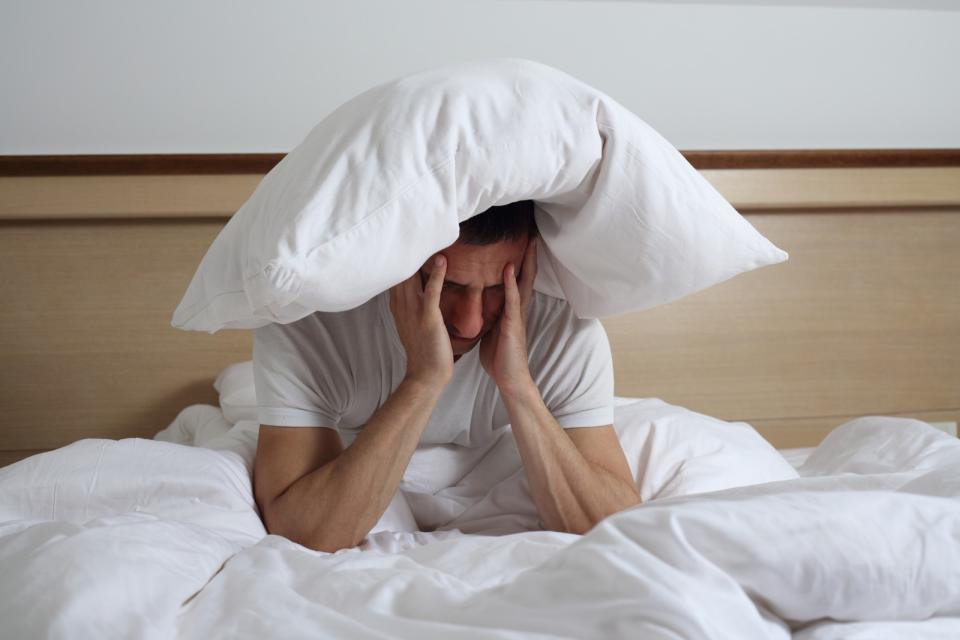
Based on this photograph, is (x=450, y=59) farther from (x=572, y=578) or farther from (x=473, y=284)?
(x=572, y=578)

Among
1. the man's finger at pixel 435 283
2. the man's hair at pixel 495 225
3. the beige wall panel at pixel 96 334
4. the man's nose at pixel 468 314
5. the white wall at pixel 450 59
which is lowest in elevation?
the beige wall panel at pixel 96 334

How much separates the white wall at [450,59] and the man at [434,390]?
0.73 meters

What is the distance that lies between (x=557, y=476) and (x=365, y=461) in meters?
0.23

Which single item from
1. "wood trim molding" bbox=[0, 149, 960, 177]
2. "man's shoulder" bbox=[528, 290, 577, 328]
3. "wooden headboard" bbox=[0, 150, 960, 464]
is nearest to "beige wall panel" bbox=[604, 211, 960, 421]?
"wooden headboard" bbox=[0, 150, 960, 464]

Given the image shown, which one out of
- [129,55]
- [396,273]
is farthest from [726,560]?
[129,55]

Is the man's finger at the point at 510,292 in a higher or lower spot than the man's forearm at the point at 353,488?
higher

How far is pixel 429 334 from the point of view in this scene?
1.05 meters

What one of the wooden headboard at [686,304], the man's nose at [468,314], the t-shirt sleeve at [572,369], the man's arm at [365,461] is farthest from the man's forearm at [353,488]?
the wooden headboard at [686,304]

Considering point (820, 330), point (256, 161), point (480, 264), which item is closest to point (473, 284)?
point (480, 264)

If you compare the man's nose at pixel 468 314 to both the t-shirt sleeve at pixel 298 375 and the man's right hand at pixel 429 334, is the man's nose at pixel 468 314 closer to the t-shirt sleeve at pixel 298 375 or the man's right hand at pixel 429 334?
the man's right hand at pixel 429 334

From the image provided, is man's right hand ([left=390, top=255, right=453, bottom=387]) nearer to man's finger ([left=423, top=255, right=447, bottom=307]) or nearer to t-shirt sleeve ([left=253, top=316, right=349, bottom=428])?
man's finger ([left=423, top=255, right=447, bottom=307])

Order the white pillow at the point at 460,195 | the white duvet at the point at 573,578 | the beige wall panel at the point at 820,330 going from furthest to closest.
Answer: the beige wall panel at the point at 820,330
the white pillow at the point at 460,195
the white duvet at the point at 573,578

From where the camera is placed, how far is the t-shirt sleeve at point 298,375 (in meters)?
1.05

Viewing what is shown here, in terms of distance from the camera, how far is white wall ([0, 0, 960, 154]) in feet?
5.27
